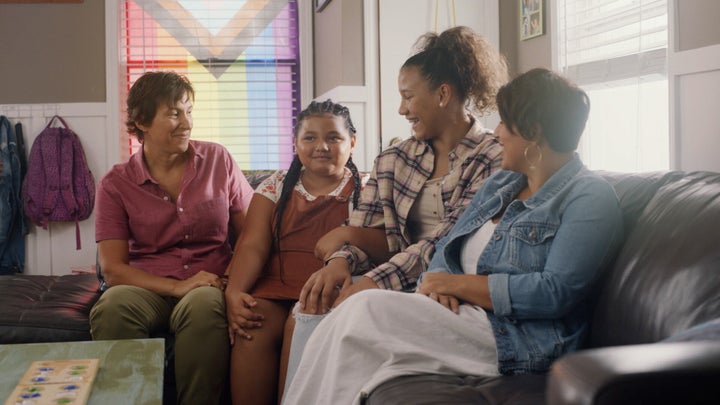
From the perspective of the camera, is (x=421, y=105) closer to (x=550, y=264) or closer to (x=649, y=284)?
(x=550, y=264)

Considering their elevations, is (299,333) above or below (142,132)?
below

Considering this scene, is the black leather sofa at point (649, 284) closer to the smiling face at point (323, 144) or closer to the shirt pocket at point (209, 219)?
the smiling face at point (323, 144)

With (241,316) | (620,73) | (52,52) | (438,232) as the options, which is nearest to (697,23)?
(620,73)

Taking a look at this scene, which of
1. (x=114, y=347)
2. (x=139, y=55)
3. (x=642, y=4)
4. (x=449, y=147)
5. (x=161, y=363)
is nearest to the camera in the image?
(x=161, y=363)

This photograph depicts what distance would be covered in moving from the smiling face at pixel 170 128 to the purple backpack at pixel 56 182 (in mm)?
2208

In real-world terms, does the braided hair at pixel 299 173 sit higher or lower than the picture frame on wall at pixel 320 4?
lower

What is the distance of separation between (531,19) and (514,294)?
2.04m

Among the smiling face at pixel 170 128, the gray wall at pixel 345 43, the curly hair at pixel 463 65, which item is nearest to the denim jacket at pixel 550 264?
the curly hair at pixel 463 65

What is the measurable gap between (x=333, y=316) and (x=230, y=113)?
361 cm

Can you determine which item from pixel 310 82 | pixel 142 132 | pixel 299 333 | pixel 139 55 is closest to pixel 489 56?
pixel 299 333

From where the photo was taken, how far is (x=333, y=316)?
5.95ft

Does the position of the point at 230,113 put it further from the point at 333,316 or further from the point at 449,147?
the point at 333,316

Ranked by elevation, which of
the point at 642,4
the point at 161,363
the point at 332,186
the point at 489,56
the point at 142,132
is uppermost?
the point at 642,4

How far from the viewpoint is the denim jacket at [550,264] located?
168 centimetres
